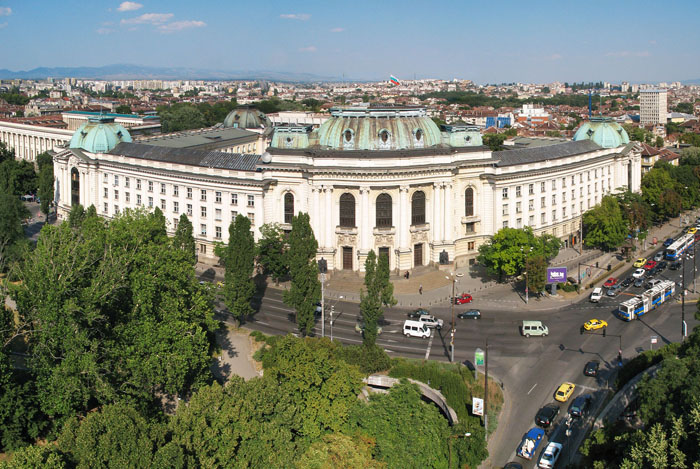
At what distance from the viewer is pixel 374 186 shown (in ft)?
314

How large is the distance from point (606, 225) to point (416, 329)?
4469 cm

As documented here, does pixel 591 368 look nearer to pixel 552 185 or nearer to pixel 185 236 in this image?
pixel 185 236

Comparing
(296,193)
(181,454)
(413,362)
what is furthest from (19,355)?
(296,193)

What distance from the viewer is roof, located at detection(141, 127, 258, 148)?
449 ft

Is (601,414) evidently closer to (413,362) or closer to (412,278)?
(413,362)

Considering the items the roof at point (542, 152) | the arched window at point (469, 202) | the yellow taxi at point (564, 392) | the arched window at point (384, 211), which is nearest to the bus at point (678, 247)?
the roof at point (542, 152)

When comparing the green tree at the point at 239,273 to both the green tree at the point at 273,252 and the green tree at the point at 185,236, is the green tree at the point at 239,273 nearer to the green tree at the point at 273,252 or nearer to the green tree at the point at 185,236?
the green tree at the point at 185,236

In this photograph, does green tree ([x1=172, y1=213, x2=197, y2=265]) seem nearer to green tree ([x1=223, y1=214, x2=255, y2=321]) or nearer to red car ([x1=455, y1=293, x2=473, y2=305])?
green tree ([x1=223, y1=214, x2=255, y2=321])

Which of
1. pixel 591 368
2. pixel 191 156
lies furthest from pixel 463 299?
pixel 191 156

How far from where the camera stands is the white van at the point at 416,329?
254 feet

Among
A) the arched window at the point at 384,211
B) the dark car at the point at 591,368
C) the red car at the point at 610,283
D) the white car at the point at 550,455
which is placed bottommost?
the white car at the point at 550,455

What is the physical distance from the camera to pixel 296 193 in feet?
327

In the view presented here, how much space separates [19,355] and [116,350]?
1705 centimetres

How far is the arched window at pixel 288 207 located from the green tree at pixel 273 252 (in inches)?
182
